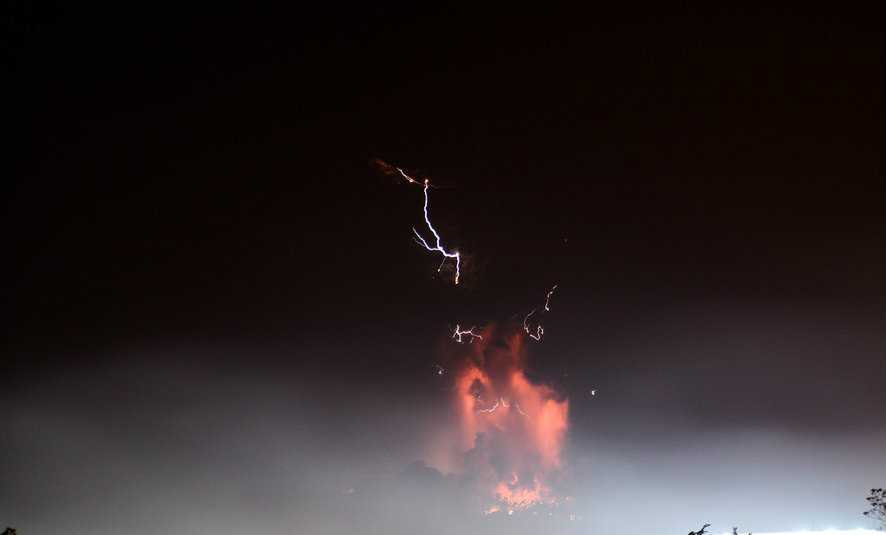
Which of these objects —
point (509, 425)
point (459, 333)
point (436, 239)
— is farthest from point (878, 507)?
point (436, 239)

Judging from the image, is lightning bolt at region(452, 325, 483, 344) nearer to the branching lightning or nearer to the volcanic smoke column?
the volcanic smoke column

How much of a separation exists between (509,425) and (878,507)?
6358 millimetres

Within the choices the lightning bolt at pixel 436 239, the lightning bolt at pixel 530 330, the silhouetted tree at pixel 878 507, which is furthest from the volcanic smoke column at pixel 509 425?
the silhouetted tree at pixel 878 507

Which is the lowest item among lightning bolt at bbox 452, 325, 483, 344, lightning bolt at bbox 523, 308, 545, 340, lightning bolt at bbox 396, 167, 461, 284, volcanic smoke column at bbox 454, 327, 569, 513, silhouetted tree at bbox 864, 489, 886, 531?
silhouetted tree at bbox 864, 489, 886, 531

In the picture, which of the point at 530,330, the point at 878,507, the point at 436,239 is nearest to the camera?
the point at 436,239

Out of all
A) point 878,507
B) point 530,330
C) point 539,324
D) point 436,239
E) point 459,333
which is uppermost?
point 436,239

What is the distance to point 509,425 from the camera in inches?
390

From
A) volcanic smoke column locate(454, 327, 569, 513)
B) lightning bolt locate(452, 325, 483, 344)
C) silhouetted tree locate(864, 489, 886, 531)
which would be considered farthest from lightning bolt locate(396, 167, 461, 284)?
silhouetted tree locate(864, 489, 886, 531)

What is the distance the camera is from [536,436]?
9.88 m

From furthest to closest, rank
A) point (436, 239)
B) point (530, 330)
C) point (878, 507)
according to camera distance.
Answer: point (530, 330)
point (878, 507)
point (436, 239)

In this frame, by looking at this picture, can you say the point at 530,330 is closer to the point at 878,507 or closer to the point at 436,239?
the point at 436,239

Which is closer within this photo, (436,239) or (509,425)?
(436,239)

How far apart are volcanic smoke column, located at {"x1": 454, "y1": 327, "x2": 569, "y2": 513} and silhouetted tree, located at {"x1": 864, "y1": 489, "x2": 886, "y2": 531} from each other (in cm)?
508

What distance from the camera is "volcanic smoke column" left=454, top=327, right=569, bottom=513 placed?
975 centimetres
